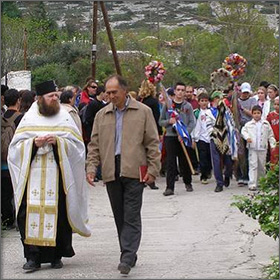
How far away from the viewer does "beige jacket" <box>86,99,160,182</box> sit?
9.29 metres

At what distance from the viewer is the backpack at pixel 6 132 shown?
38.5 ft

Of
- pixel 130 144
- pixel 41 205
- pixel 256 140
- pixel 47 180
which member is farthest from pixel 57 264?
pixel 256 140

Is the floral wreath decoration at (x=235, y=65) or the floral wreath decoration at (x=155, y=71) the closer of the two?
the floral wreath decoration at (x=235, y=65)

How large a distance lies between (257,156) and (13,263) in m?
7.30

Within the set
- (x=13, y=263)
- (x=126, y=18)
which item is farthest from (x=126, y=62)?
(x=13, y=263)

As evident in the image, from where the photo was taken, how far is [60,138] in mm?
9570

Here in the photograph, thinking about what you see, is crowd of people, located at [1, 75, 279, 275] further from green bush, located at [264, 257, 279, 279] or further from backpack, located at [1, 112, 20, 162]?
backpack, located at [1, 112, 20, 162]

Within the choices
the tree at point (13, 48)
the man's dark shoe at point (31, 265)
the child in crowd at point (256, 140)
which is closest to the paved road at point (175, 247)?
the man's dark shoe at point (31, 265)

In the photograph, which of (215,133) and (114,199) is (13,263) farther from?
(215,133)

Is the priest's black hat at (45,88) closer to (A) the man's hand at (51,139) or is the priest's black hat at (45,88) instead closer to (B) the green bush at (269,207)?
(A) the man's hand at (51,139)

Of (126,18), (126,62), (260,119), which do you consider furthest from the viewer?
(126,18)

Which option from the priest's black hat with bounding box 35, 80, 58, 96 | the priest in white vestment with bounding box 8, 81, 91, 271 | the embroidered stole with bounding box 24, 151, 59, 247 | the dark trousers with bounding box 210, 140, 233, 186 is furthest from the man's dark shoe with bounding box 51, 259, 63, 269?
the dark trousers with bounding box 210, 140, 233, 186

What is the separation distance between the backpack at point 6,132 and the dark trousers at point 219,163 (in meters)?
5.14

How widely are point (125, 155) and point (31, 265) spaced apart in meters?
1.51
